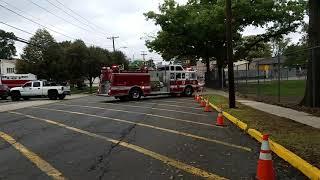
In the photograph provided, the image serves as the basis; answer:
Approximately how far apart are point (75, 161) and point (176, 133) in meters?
4.71

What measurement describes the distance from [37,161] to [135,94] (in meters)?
24.9

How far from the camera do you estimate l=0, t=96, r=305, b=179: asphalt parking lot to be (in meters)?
8.27

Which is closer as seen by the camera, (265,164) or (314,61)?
(265,164)

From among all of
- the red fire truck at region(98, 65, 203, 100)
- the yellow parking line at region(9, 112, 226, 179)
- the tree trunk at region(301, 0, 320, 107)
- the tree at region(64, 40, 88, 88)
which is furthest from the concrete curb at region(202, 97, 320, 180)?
the tree at region(64, 40, 88, 88)

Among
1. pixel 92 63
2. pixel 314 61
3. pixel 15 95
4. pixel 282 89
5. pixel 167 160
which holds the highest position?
pixel 92 63

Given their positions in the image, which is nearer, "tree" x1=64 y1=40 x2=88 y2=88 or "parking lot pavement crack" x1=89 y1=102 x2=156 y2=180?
"parking lot pavement crack" x1=89 y1=102 x2=156 y2=180

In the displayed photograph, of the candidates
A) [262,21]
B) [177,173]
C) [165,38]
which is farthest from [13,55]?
[177,173]

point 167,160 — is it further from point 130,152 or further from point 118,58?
point 118,58

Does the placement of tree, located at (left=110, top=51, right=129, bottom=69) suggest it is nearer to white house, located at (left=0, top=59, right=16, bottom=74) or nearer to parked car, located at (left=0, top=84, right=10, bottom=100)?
white house, located at (left=0, top=59, right=16, bottom=74)

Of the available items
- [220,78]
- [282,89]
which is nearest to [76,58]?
[220,78]

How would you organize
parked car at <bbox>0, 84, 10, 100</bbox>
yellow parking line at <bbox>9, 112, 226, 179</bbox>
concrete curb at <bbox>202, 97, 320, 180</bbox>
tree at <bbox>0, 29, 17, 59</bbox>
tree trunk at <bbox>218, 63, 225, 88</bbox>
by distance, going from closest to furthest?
concrete curb at <bbox>202, 97, 320, 180</bbox>, yellow parking line at <bbox>9, 112, 226, 179</bbox>, parked car at <bbox>0, 84, 10, 100</bbox>, tree trunk at <bbox>218, 63, 225, 88</bbox>, tree at <bbox>0, 29, 17, 59</bbox>

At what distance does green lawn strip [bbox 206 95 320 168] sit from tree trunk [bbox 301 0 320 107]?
3.45 meters

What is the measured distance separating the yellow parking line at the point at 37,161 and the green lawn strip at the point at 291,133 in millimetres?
4214

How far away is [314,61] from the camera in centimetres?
1938
